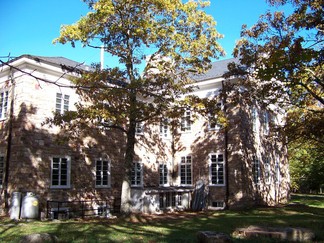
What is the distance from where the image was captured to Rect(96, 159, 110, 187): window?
18800 millimetres

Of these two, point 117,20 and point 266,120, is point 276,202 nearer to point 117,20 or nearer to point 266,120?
point 266,120

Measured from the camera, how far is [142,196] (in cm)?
1820

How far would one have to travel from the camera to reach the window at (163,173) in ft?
75.3

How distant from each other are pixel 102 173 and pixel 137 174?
9.76 feet

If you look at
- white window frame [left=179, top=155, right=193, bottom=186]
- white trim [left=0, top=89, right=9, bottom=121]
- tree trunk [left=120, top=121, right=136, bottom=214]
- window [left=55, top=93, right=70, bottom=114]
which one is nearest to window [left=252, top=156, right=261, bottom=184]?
white window frame [left=179, top=155, right=193, bottom=186]

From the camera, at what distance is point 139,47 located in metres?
15.5

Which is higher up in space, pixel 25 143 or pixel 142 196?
pixel 25 143

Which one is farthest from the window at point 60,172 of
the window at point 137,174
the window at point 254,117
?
the window at point 254,117

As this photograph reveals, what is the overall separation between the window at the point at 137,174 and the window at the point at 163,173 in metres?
1.87

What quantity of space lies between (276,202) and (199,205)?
6.83 meters

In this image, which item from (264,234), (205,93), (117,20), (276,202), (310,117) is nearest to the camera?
(264,234)

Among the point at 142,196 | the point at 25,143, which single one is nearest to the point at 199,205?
the point at 142,196

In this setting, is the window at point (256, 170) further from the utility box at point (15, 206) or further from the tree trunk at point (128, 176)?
the utility box at point (15, 206)

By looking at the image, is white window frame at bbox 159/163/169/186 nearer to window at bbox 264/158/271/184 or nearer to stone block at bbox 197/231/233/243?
window at bbox 264/158/271/184
